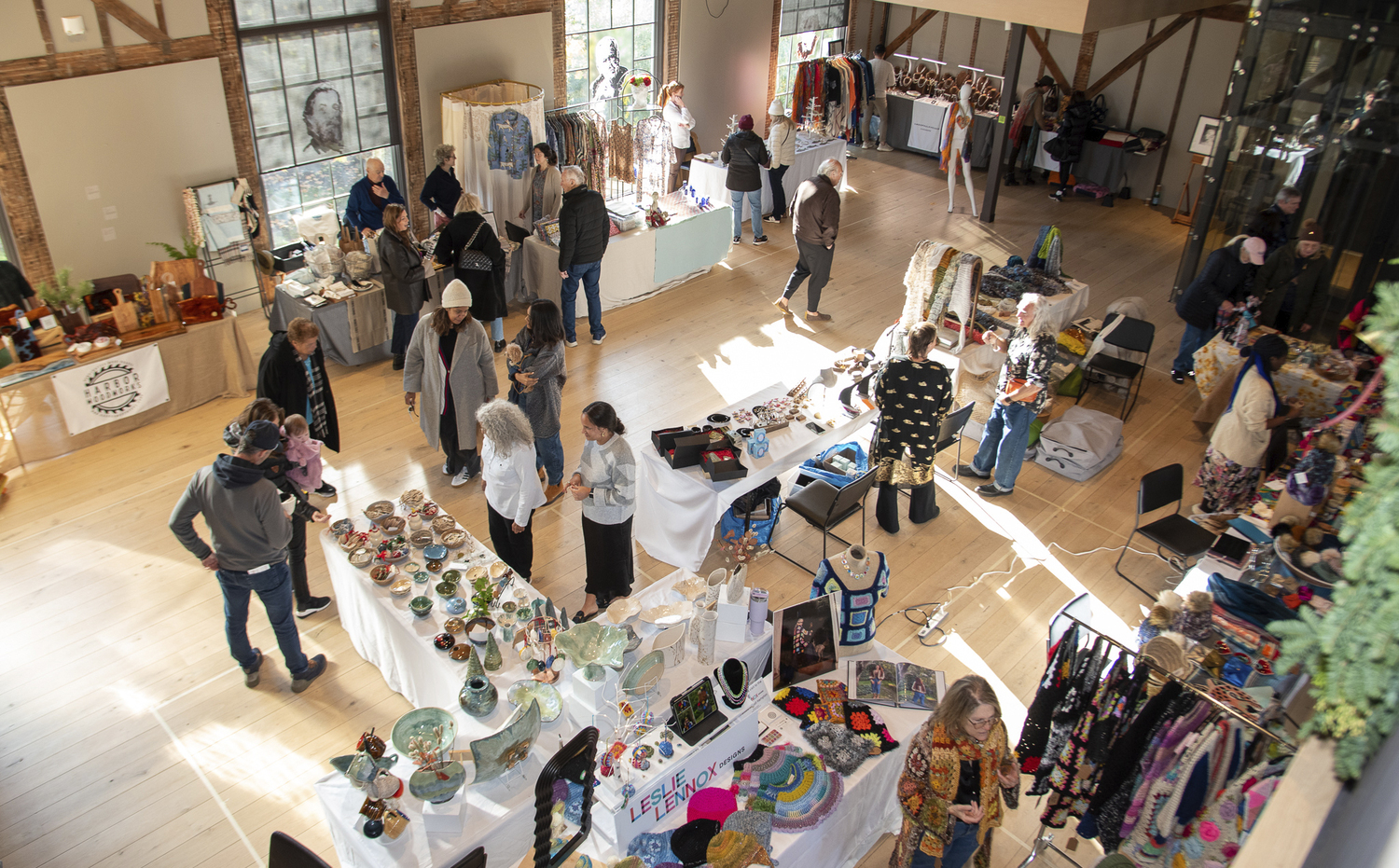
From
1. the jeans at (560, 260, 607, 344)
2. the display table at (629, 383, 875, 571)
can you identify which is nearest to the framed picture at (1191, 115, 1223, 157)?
the display table at (629, 383, 875, 571)

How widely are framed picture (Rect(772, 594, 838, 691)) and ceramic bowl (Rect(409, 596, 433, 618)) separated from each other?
1634mm

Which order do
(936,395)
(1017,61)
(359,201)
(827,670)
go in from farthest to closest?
(1017,61)
(359,201)
(936,395)
(827,670)

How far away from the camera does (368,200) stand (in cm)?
803

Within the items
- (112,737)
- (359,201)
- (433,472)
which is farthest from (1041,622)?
(359,201)

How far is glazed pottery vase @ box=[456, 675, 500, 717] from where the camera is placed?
3705 millimetres

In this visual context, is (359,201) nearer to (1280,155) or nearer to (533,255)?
(533,255)

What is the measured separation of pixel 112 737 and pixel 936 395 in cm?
482

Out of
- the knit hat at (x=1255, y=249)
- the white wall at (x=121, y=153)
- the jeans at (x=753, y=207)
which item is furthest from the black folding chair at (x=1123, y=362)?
the white wall at (x=121, y=153)

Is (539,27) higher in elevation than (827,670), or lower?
higher

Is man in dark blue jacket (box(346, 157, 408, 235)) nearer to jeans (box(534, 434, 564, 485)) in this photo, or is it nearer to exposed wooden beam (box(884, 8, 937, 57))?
jeans (box(534, 434, 564, 485))

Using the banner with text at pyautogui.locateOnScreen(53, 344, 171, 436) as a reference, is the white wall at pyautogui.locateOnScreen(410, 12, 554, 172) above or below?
above

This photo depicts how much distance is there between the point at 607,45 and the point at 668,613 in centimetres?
850

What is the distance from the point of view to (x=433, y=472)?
6621 mm

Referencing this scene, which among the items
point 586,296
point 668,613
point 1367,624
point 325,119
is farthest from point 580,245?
point 1367,624
